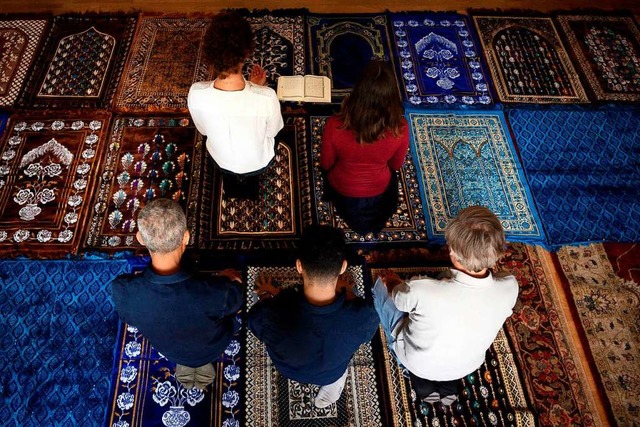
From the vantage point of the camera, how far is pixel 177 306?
1.44m

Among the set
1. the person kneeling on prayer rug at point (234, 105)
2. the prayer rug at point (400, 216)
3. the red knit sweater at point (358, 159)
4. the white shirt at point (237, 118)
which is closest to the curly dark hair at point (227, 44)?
A: the person kneeling on prayer rug at point (234, 105)

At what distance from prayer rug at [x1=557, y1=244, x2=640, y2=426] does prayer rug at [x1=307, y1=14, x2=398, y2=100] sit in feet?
6.13

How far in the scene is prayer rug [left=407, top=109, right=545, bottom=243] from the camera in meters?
2.62

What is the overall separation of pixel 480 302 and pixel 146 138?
2288mm

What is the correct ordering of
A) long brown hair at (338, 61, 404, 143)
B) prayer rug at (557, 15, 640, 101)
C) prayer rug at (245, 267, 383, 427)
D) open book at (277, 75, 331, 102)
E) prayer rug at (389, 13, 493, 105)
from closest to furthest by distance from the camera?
long brown hair at (338, 61, 404, 143) < prayer rug at (245, 267, 383, 427) < open book at (277, 75, 331, 102) < prayer rug at (389, 13, 493, 105) < prayer rug at (557, 15, 640, 101)

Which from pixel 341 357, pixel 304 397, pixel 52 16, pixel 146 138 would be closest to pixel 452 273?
pixel 341 357

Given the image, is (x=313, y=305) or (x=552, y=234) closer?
(x=313, y=305)

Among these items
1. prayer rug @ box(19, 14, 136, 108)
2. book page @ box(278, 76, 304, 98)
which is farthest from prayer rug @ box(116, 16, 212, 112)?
book page @ box(278, 76, 304, 98)

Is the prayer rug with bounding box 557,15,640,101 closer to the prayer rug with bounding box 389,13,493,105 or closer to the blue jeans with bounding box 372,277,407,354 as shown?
the prayer rug with bounding box 389,13,493,105

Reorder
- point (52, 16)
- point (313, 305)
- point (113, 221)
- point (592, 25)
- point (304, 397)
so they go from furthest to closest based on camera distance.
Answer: point (592, 25)
point (52, 16)
point (113, 221)
point (304, 397)
point (313, 305)

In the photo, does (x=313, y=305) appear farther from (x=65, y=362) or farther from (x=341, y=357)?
(x=65, y=362)

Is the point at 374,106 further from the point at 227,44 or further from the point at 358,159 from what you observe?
the point at 227,44

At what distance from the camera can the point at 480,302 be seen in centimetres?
146

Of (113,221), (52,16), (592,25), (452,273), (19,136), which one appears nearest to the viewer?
(452,273)
